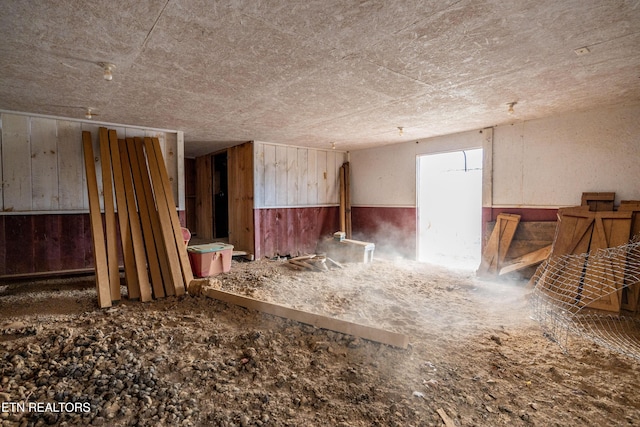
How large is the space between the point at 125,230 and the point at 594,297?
5222mm

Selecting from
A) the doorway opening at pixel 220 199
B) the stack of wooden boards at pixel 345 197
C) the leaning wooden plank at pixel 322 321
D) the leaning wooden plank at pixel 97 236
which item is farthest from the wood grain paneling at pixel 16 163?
the stack of wooden boards at pixel 345 197

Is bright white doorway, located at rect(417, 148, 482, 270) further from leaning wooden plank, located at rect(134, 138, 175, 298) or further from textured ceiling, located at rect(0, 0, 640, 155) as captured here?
leaning wooden plank, located at rect(134, 138, 175, 298)

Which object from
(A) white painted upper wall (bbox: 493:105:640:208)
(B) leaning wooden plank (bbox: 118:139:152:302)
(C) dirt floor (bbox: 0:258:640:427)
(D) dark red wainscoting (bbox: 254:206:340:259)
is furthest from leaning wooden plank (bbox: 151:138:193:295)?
(A) white painted upper wall (bbox: 493:105:640:208)

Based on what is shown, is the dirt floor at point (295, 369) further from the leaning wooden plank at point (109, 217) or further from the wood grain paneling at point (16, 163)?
the wood grain paneling at point (16, 163)

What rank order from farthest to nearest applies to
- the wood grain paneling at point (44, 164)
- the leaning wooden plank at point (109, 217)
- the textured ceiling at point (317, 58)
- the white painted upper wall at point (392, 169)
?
the white painted upper wall at point (392, 169)
the wood grain paneling at point (44, 164)
the leaning wooden plank at point (109, 217)
the textured ceiling at point (317, 58)

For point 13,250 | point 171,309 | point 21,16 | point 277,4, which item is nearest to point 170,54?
point 21,16

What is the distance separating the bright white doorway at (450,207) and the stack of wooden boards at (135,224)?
14.2 feet

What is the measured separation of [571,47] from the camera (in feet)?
7.64

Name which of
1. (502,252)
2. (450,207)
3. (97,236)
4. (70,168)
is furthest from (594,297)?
(70,168)

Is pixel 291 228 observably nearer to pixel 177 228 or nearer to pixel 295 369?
pixel 177 228

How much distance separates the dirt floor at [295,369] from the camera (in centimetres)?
169

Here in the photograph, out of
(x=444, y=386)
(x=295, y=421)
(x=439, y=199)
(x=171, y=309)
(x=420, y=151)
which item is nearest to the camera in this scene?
(x=295, y=421)

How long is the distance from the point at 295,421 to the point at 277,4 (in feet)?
7.43

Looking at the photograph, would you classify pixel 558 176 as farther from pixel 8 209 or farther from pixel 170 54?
pixel 8 209
